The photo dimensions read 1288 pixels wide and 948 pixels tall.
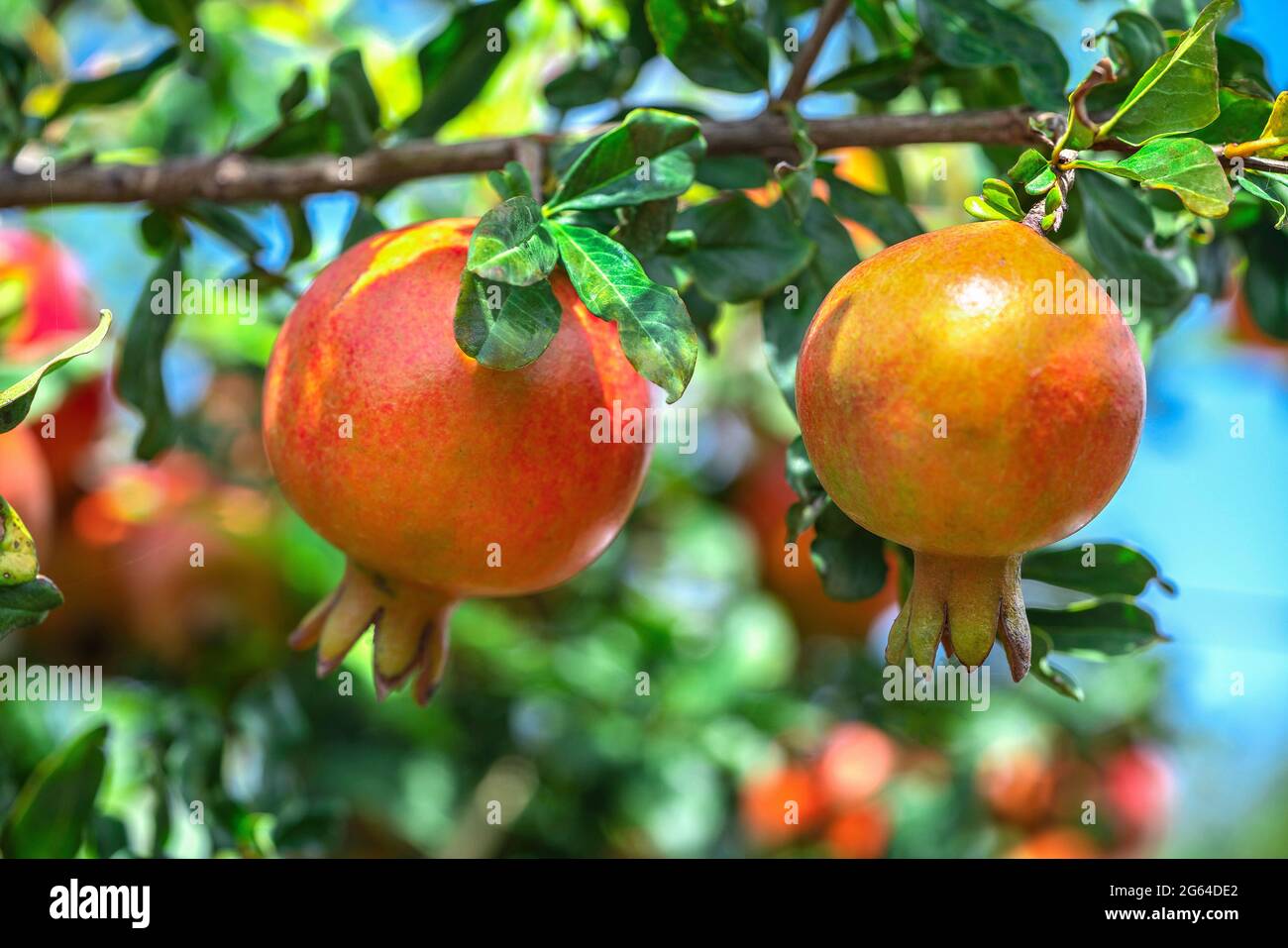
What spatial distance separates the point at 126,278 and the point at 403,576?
1.68m

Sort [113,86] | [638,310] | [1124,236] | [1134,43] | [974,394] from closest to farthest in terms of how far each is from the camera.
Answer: [974,394] < [638,310] < [1134,43] < [1124,236] < [113,86]

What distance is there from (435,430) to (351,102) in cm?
59

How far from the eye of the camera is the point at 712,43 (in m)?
1.32

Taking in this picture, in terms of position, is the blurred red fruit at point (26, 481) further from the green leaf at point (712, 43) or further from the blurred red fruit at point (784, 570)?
the blurred red fruit at point (784, 570)

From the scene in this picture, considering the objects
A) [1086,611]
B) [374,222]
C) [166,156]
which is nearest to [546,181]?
[374,222]

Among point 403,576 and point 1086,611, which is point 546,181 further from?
point 1086,611

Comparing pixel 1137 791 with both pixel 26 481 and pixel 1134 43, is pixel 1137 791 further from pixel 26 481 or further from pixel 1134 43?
pixel 26 481

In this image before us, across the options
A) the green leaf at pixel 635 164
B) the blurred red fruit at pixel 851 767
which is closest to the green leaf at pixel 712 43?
the green leaf at pixel 635 164

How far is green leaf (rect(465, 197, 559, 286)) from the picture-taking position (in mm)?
872

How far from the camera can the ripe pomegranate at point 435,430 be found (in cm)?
98

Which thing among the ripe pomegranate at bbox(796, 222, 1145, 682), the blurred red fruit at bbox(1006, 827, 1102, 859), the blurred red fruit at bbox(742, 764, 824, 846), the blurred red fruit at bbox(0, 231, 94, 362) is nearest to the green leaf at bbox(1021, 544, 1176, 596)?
the ripe pomegranate at bbox(796, 222, 1145, 682)

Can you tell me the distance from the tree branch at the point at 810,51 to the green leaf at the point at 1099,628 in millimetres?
595

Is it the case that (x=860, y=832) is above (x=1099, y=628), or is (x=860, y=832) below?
below

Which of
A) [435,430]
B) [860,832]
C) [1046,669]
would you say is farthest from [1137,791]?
[435,430]
